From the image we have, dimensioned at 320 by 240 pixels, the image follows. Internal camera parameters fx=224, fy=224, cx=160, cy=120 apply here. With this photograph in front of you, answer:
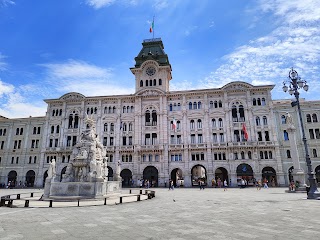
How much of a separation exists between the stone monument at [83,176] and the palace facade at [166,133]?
2197 cm

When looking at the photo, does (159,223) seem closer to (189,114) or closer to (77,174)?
(77,174)

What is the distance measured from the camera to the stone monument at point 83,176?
782 inches

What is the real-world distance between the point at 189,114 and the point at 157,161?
11856 millimetres

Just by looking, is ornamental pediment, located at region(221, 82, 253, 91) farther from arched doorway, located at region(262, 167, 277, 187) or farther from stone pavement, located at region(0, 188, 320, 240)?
stone pavement, located at region(0, 188, 320, 240)

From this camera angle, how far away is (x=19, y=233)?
8.38 metres

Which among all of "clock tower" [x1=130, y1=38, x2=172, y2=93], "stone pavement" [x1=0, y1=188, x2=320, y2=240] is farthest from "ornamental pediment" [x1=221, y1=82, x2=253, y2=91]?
"stone pavement" [x1=0, y1=188, x2=320, y2=240]

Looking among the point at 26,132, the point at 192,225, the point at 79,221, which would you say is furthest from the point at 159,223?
the point at 26,132

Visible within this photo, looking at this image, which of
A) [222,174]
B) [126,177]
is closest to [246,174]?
[222,174]

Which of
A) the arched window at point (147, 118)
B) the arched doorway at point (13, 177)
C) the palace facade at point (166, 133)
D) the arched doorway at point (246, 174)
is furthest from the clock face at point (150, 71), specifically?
the arched doorway at point (13, 177)

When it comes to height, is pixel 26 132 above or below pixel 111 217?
above

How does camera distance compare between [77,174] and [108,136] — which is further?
[108,136]

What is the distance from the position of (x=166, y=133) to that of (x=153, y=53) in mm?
21544

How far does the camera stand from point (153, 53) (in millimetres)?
55438

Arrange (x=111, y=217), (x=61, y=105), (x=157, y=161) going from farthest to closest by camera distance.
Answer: (x=61, y=105) → (x=157, y=161) → (x=111, y=217)
